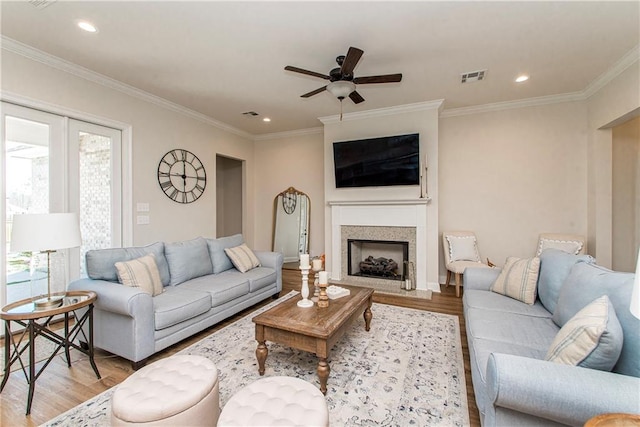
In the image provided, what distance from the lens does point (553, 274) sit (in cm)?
218

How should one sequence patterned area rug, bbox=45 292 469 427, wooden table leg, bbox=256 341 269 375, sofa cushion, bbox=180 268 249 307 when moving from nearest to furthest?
patterned area rug, bbox=45 292 469 427 < wooden table leg, bbox=256 341 269 375 < sofa cushion, bbox=180 268 249 307

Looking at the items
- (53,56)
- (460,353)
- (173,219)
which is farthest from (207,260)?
(460,353)

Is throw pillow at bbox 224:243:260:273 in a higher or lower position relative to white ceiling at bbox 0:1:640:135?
lower

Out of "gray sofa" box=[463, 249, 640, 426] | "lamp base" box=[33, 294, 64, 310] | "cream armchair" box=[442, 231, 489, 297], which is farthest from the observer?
"cream armchair" box=[442, 231, 489, 297]

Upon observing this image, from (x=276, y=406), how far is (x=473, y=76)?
379cm

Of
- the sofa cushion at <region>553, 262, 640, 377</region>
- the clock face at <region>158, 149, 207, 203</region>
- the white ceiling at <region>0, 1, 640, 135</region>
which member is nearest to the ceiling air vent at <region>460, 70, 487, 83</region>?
the white ceiling at <region>0, 1, 640, 135</region>

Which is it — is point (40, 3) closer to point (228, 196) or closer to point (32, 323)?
point (32, 323)

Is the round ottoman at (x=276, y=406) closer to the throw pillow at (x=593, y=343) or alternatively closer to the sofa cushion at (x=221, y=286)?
the throw pillow at (x=593, y=343)

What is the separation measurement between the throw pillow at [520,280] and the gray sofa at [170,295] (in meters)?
2.59

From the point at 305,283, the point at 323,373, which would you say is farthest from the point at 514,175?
the point at 323,373

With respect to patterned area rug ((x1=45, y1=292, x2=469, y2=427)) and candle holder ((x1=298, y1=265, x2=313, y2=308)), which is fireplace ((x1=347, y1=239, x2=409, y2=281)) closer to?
patterned area rug ((x1=45, y1=292, x2=469, y2=427))

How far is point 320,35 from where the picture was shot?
97.7 inches

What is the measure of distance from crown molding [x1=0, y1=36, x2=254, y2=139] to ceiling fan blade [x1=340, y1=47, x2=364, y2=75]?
2.87 meters

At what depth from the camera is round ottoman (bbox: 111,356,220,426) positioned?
4.07 ft
